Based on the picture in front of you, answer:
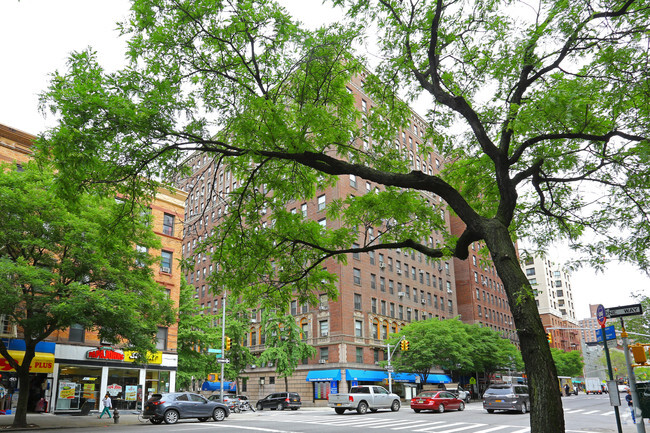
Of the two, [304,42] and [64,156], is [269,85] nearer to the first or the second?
[304,42]

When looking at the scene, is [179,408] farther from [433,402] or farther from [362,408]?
[433,402]

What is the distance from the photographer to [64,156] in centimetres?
716

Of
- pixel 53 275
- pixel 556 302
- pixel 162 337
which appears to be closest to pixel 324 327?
pixel 162 337

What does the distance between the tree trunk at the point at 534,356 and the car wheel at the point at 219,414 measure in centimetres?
2300

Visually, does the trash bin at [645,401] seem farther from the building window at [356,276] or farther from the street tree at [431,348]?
the building window at [356,276]

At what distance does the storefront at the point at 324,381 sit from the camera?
46125 millimetres

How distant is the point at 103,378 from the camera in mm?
30734

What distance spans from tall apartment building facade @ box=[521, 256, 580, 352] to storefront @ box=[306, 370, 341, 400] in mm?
89249

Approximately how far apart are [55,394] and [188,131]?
27.2m

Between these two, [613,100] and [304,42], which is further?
[304,42]

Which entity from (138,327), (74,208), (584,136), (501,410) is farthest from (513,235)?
(501,410)

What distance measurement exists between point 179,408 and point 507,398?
18.5 meters

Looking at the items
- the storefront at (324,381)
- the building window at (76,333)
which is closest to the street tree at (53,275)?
the building window at (76,333)

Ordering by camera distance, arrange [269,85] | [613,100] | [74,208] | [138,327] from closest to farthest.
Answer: [613,100], [74,208], [269,85], [138,327]
